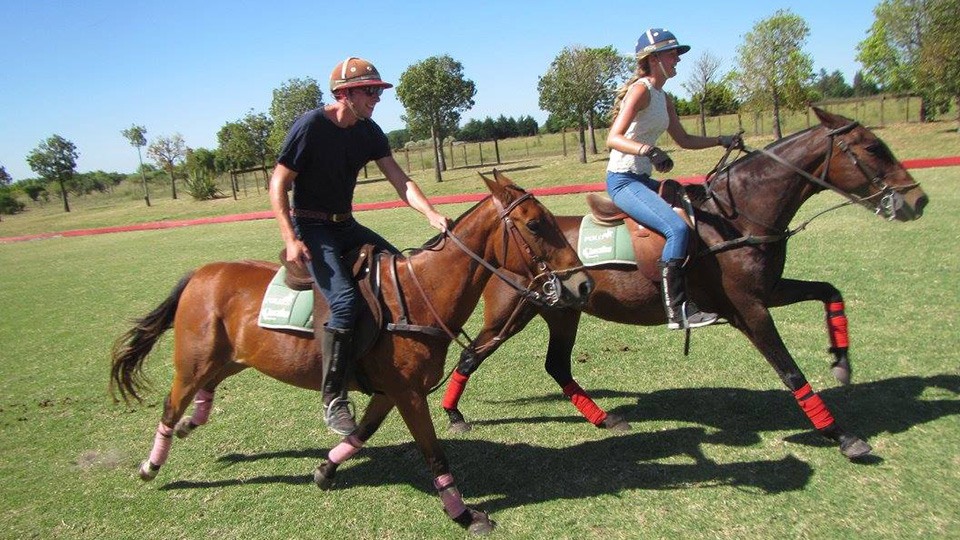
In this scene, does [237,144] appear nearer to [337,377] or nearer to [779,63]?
[779,63]

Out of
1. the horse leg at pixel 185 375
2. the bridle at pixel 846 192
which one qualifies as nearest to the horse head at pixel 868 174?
the bridle at pixel 846 192

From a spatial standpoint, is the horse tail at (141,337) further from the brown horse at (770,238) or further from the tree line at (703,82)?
the tree line at (703,82)

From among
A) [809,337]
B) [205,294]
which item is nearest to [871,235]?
[809,337]

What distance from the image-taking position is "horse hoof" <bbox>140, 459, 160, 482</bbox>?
4973mm

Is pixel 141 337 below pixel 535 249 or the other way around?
below

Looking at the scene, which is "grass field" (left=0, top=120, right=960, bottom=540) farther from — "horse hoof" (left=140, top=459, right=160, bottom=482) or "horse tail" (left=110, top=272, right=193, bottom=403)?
"horse tail" (left=110, top=272, right=193, bottom=403)

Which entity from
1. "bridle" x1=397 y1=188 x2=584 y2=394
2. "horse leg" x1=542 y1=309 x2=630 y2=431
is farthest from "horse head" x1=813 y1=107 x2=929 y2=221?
"bridle" x1=397 y1=188 x2=584 y2=394

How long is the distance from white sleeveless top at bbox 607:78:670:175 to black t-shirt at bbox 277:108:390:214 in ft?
6.18

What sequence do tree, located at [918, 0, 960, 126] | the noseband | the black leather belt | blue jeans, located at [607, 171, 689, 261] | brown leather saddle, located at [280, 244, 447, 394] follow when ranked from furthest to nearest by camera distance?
tree, located at [918, 0, 960, 126]
blue jeans, located at [607, 171, 689, 261]
the noseband
the black leather belt
brown leather saddle, located at [280, 244, 447, 394]

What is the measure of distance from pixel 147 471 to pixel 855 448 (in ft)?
16.9

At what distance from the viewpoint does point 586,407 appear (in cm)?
539

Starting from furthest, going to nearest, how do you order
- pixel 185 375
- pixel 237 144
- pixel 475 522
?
pixel 237 144 < pixel 185 375 < pixel 475 522

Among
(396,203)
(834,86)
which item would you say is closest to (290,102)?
(396,203)

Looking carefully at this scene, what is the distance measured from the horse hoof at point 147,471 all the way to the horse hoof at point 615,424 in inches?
140
